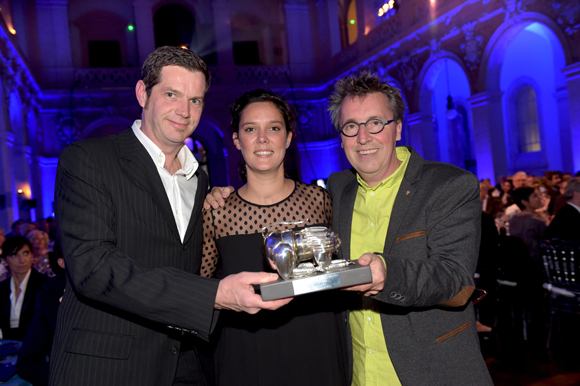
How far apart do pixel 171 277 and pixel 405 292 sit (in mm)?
774

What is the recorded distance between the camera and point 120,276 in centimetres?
144

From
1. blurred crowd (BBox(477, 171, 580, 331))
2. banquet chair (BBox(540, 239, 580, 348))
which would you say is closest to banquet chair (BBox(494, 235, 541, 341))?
blurred crowd (BBox(477, 171, 580, 331))

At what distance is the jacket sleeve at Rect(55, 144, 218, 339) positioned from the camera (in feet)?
4.68

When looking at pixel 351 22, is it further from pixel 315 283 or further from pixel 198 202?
pixel 315 283

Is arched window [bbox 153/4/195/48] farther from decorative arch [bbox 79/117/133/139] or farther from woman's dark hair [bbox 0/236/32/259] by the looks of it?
woman's dark hair [bbox 0/236/32/259]

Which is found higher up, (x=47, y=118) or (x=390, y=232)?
(x=47, y=118)

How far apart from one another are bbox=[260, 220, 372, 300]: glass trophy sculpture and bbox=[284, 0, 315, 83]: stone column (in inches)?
673

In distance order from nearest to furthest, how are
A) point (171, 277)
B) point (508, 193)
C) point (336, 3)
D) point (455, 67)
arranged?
point (171, 277)
point (508, 193)
point (455, 67)
point (336, 3)

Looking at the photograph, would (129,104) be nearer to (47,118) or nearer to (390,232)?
(47,118)

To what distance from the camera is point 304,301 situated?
2.11 meters

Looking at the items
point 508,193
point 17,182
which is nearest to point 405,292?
point 508,193

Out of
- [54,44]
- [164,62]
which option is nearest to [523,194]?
[164,62]

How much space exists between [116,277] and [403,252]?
1071 millimetres

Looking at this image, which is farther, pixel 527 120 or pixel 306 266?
pixel 527 120
